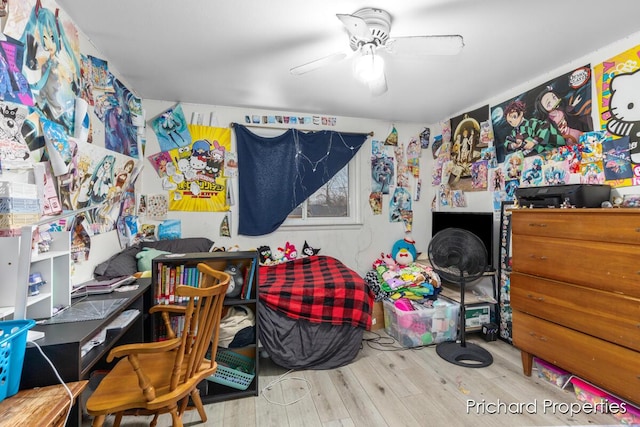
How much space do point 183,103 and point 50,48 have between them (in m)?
1.56

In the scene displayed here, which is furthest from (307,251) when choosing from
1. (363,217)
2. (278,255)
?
(363,217)

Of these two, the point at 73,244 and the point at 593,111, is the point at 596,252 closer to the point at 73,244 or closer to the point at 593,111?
the point at 593,111

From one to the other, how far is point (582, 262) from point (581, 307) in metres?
0.27

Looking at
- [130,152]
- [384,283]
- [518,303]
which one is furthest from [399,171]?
[130,152]

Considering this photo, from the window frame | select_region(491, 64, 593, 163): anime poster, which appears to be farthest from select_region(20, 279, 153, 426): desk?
select_region(491, 64, 593, 163): anime poster

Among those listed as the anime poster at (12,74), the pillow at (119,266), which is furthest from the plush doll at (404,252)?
the anime poster at (12,74)

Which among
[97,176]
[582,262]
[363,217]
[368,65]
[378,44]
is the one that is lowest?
[582,262]

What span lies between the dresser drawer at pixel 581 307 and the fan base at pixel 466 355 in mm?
526

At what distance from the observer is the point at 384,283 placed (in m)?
3.02

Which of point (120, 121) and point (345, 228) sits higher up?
point (120, 121)

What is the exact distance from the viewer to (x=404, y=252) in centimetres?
344

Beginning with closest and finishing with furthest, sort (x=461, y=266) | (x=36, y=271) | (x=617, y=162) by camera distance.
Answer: (x=36, y=271) < (x=617, y=162) < (x=461, y=266)

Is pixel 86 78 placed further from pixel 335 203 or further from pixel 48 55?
pixel 335 203

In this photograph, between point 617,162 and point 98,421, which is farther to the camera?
point 617,162
